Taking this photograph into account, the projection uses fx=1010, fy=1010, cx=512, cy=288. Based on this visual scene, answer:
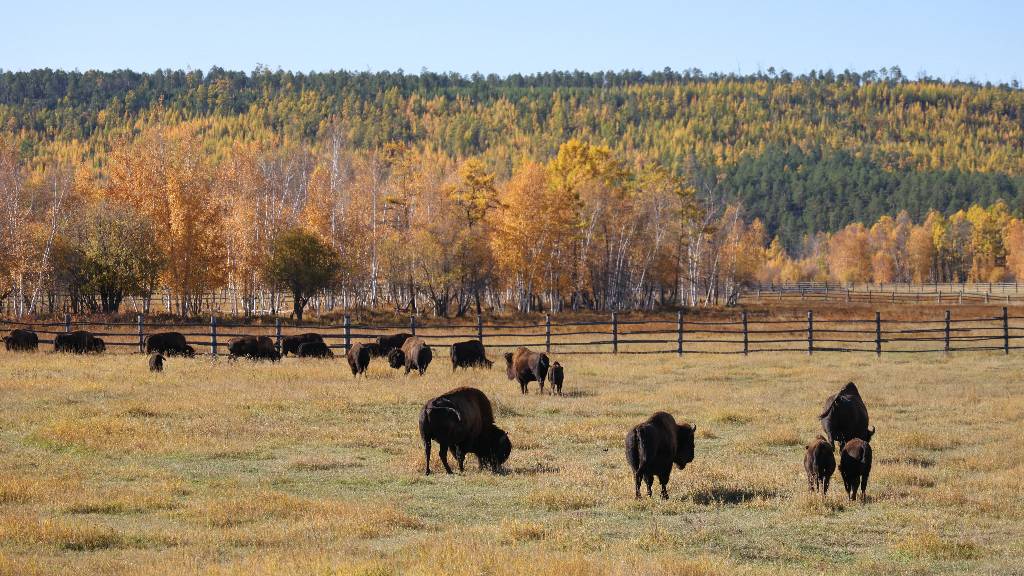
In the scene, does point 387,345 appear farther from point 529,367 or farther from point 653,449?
point 653,449

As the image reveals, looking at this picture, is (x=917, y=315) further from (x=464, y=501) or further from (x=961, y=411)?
(x=464, y=501)

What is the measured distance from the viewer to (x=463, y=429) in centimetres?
1245

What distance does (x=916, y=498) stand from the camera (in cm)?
1114

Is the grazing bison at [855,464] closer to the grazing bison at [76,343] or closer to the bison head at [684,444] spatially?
the bison head at [684,444]

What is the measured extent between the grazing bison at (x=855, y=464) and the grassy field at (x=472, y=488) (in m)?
0.23

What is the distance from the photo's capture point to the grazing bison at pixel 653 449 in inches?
418

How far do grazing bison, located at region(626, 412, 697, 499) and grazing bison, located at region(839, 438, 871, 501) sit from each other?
1820 millimetres

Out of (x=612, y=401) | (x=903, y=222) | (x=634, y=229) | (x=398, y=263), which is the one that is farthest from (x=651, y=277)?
(x=903, y=222)

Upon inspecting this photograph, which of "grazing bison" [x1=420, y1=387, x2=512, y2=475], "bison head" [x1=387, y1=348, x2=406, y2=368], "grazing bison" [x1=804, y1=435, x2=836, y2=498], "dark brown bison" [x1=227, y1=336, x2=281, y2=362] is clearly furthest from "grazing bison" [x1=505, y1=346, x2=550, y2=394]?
"grazing bison" [x1=804, y1=435, x2=836, y2=498]

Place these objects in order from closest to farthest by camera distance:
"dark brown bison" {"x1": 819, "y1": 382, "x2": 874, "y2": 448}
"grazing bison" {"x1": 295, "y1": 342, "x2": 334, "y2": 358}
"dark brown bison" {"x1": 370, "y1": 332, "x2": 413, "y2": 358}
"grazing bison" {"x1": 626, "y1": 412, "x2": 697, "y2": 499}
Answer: "grazing bison" {"x1": 626, "y1": 412, "x2": 697, "y2": 499}
"dark brown bison" {"x1": 819, "y1": 382, "x2": 874, "y2": 448}
"dark brown bison" {"x1": 370, "y1": 332, "x2": 413, "y2": 358}
"grazing bison" {"x1": 295, "y1": 342, "x2": 334, "y2": 358}

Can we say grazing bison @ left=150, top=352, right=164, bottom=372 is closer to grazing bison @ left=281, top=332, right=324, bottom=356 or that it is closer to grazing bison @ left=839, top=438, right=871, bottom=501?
grazing bison @ left=281, top=332, right=324, bottom=356

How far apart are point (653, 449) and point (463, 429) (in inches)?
107

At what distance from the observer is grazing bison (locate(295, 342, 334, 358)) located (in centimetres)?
2938

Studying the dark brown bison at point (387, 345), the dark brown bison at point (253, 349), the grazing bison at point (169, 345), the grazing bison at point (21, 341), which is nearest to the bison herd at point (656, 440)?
the dark brown bison at point (387, 345)
